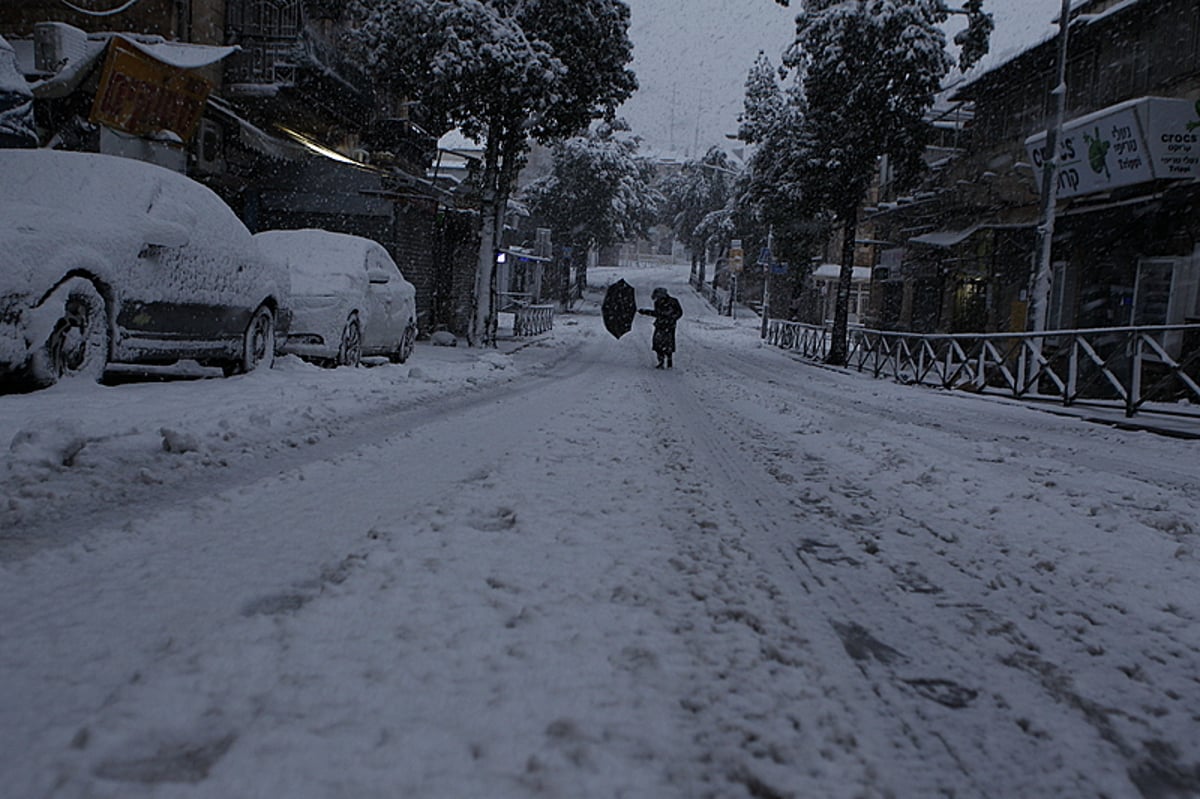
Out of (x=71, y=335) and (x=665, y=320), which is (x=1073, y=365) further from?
(x=71, y=335)

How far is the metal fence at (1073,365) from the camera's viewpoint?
9.59 metres

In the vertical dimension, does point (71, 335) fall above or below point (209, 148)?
below

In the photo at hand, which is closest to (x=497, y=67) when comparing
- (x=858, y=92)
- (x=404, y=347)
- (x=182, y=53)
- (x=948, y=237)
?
(x=182, y=53)

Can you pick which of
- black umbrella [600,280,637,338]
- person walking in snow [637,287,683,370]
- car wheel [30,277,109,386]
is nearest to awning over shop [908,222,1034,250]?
black umbrella [600,280,637,338]

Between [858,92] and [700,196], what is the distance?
45.1m

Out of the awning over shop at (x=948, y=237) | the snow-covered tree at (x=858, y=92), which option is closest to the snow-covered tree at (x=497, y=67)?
the snow-covered tree at (x=858, y=92)

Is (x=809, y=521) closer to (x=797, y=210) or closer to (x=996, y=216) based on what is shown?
(x=797, y=210)

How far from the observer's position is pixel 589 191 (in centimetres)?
4591

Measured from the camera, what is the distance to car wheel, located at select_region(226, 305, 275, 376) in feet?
25.7

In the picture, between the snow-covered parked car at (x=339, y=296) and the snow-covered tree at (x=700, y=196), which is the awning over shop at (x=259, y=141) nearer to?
the snow-covered parked car at (x=339, y=296)

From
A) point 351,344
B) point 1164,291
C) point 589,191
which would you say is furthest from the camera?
point 589,191

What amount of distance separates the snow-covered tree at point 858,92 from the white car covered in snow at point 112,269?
16.5 meters

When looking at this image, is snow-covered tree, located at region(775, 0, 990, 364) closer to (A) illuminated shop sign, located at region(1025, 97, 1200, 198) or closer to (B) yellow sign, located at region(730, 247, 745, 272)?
(A) illuminated shop sign, located at region(1025, 97, 1200, 198)

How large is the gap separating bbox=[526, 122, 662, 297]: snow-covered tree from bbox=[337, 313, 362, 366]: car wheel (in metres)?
36.1
